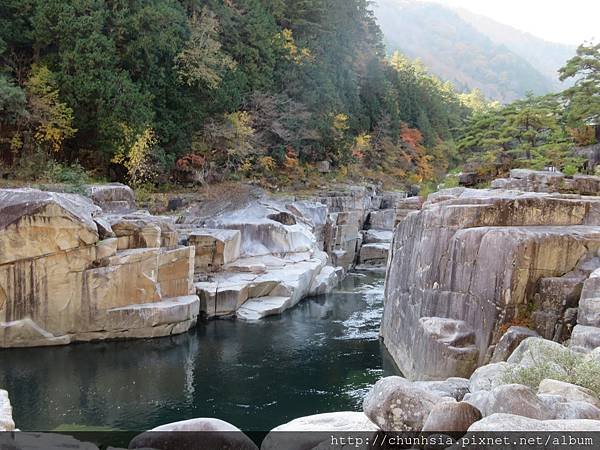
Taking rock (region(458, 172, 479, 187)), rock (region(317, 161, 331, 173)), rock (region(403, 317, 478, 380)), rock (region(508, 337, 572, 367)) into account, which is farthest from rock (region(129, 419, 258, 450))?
rock (region(317, 161, 331, 173))

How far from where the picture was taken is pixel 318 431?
6.85 m

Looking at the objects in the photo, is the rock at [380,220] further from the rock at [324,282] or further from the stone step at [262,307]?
the stone step at [262,307]

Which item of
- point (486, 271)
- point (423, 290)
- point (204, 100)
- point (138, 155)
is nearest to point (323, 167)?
point (204, 100)

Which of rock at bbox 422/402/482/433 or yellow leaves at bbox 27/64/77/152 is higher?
yellow leaves at bbox 27/64/77/152

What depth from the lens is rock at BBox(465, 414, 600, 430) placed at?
5.45 metres

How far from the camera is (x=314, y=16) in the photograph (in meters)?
43.5

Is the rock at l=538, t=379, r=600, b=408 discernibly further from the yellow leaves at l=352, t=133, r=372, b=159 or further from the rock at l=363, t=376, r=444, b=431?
the yellow leaves at l=352, t=133, r=372, b=159

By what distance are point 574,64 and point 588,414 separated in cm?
2493

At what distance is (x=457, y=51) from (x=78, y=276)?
12186 cm

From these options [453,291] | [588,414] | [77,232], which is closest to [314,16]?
[77,232]

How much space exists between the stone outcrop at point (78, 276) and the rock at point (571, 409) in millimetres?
15252

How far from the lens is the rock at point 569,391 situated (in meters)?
6.81

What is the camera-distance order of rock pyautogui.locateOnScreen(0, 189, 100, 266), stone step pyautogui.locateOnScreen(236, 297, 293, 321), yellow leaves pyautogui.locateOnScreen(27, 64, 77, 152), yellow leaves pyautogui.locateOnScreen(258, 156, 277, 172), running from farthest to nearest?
yellow leaves pyautogui.locateOnScreen(258, 156, 277, 172) → yellow leaves pyautogui.locateOnScreen(27, 64, 77, 152) → stone step pyautogui.locateOnScreen(236, 297, 293, 321) → rock pyautogui.locateOnScreen(0, 189, 100, 266)

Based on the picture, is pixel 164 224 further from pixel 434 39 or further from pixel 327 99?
pixel 434 39
